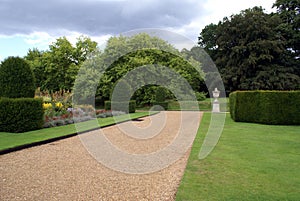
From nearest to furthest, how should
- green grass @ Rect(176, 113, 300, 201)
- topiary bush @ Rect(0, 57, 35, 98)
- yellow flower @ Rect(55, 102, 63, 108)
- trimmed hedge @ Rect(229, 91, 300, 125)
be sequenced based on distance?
1. green grass @ Rect(176, 113, 300, 201)
2. topiary bush @ Rect(0, 57, 35, 98)
3. trimmed hedge @ Rect(229, 91, 300, 125)
4. yellow flower @ Rect(55, 102, 63, 108)

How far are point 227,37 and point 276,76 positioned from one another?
7627mm

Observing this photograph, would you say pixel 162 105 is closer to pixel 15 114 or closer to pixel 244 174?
pixel 15 114

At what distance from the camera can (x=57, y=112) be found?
11.4 metres

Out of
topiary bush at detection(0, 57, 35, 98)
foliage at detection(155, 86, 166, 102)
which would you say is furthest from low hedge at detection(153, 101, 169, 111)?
topiary bush at detection(0, 57, 35, 98)

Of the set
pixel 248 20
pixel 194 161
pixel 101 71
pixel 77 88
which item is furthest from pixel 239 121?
pixel 248 20

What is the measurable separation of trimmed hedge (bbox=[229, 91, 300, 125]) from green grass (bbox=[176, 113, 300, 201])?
485 centimetres

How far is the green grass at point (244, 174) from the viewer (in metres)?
3.01

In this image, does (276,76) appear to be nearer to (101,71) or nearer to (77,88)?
(101,71)

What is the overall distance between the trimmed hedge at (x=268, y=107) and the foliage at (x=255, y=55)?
16.4 m

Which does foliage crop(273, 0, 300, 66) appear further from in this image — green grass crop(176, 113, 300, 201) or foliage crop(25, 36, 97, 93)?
green grass crop(176, 113, 300, 201)

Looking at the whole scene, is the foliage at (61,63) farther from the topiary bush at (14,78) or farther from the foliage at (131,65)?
the topiary bush at (14,78)

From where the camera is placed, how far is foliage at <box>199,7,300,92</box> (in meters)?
25.8

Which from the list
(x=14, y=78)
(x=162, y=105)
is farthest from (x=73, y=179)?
(x=162, y=105)

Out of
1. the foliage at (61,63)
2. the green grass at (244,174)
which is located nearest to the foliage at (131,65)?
the foliage at (61,63)
